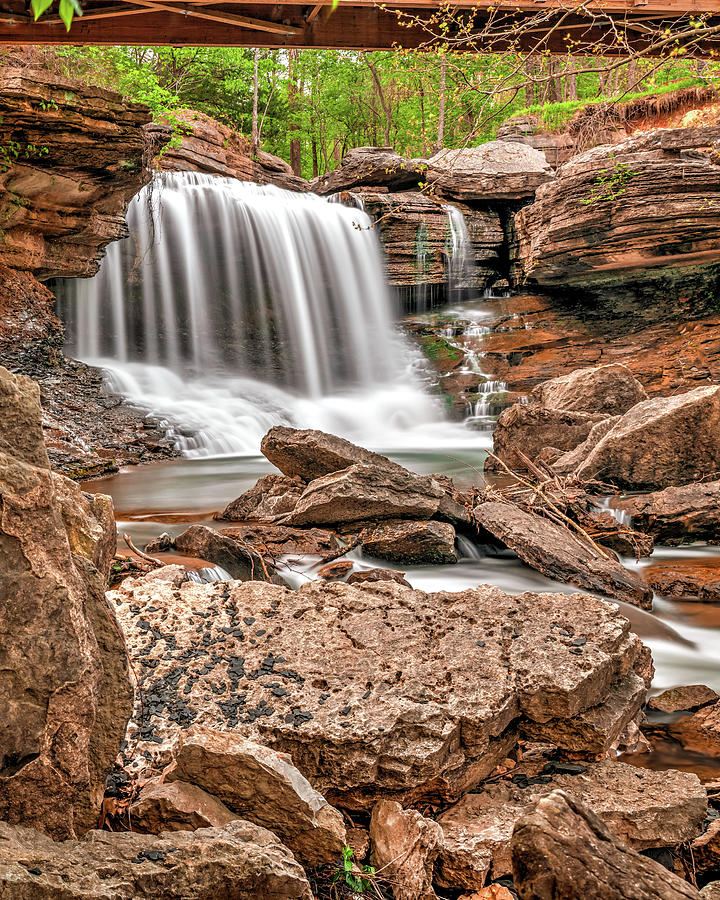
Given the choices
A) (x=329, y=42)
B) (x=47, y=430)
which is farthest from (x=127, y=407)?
(x=329, y=42)

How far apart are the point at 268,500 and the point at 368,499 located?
1274 mm

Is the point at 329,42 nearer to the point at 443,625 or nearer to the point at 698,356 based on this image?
the point at 443,625

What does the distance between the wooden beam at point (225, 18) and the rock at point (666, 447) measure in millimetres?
4938

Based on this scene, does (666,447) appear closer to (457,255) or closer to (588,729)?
(588,729)

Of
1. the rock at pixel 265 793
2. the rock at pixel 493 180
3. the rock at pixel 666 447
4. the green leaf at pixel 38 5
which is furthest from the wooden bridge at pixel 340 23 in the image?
the rock at pixel 493 180

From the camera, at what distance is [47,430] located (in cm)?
962

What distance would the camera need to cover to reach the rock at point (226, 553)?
4.66 m

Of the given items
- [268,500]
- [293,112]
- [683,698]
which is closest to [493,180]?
[268,500]

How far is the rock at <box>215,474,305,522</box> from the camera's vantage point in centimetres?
625

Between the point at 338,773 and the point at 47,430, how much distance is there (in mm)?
8524

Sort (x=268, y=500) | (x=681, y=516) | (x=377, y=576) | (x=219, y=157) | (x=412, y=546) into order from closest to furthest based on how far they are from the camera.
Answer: (x=377, y=576) < (x=412, y=546) < (x=681, y=516) < (x=268, y=500) < (x=219, y=157)

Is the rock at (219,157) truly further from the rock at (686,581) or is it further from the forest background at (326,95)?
the rock at (686,581)

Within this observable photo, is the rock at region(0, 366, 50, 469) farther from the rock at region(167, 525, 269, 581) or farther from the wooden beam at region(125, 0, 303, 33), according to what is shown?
the wooden beam at region(125, 0, 303, 33)

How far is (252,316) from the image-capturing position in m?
16.1
